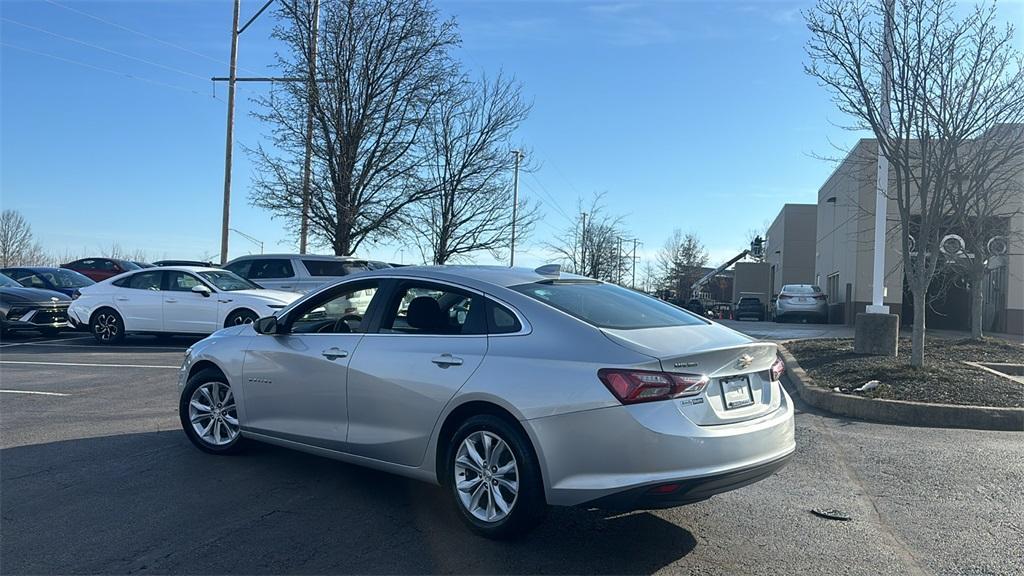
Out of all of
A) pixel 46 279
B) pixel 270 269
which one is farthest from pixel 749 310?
pixel 46 279

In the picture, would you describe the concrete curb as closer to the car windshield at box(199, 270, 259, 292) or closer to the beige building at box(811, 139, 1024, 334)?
the beige building at box(811, 139, 1024, 334)

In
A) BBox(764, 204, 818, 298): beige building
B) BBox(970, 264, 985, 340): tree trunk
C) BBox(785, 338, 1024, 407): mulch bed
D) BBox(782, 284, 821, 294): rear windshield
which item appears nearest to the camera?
BBox(785, 338, 1024, 407): mulch bed

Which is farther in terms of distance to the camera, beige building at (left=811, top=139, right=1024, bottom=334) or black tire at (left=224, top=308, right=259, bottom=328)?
beige building at (left=811, top=139, right=1024, bottom=334)

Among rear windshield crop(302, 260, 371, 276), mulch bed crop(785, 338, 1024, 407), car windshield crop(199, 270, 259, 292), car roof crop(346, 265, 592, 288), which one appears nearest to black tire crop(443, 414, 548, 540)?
car roof crop(346, 265, 592, 288)

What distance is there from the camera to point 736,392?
4410 mm

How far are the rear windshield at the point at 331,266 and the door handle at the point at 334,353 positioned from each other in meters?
11.9

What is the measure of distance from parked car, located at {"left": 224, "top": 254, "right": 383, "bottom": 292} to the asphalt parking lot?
9786mm

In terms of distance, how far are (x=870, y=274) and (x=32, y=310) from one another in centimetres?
2495

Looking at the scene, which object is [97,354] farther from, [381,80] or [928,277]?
[928,277]

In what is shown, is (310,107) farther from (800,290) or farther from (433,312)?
(800,290)

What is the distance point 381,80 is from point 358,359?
16.6 meters

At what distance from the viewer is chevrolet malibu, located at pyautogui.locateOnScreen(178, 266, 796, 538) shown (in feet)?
13.3

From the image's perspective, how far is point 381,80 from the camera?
20.5 m

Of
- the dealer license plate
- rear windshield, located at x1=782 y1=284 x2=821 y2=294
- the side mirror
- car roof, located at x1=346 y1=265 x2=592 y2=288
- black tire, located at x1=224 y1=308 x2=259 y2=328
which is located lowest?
black tire, located at x1=224 y1=308 x2=259 y2=328
